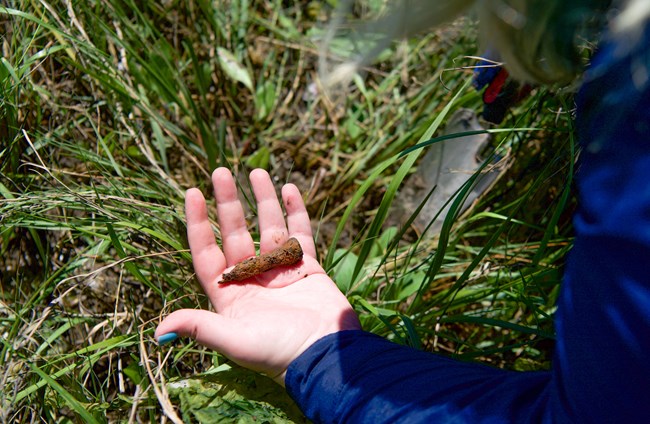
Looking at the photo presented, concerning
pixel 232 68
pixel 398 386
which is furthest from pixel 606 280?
pixel 232 68

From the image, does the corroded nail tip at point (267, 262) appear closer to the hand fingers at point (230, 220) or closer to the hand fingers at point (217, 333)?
the hand fingers at point (230, 220)

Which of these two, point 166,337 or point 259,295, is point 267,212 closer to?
point 259,295

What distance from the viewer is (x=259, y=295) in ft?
5.61

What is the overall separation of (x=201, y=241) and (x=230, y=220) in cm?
11

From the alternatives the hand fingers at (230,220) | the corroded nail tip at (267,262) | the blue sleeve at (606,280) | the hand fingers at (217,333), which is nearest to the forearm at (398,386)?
the blue sleeve at (606,280)

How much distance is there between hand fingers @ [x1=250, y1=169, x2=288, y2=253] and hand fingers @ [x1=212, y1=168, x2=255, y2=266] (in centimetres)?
6

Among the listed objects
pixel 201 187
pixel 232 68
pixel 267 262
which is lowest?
pixel 201 187

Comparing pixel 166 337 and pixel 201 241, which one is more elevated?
pixel 201 241

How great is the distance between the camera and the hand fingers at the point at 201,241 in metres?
1.71

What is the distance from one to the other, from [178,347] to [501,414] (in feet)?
3.32

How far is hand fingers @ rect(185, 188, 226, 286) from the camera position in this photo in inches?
67.5

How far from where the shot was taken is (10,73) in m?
1.92

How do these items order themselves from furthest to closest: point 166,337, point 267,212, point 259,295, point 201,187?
1. point 201,187
2. point 267,212
3. point 259,295
4. point 166,337

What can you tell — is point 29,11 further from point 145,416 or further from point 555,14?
point 555,14
